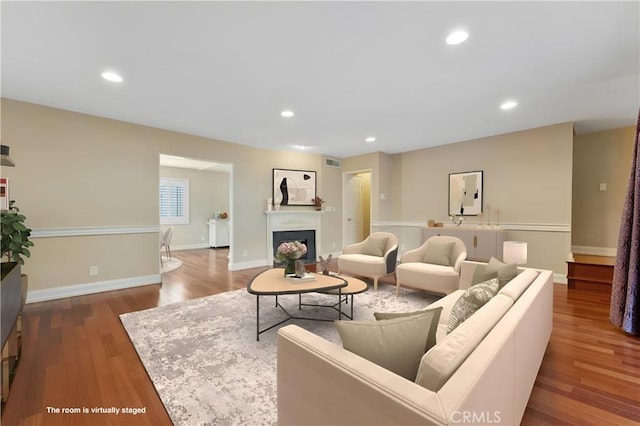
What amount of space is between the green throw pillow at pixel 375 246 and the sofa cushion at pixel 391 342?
335 centimetres

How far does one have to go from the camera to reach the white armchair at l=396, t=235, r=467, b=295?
3.35m

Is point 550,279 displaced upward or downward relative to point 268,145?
downward

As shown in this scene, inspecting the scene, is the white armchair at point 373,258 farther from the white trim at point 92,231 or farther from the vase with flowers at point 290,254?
the white trim at point 92,231

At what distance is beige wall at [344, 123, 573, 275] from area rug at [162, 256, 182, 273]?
14.8ft

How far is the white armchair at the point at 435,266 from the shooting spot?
132 inches

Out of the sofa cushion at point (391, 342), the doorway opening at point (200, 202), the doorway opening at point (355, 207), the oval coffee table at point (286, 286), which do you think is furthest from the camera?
the doorway opening at point (200, 202)

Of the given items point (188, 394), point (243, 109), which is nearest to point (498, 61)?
point (243, 109)

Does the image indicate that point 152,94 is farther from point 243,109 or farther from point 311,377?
point 311,377

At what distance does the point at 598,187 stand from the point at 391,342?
6.23 m

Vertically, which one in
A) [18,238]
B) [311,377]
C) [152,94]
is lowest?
[311,377]

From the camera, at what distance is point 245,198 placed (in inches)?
225

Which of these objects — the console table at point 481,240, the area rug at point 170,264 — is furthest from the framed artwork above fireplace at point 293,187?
the console table at point 481,240

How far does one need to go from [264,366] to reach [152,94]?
3199 millimetres

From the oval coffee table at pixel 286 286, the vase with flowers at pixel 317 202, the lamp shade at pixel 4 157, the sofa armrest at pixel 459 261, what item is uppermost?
the lamp shade at pixel 4 157
